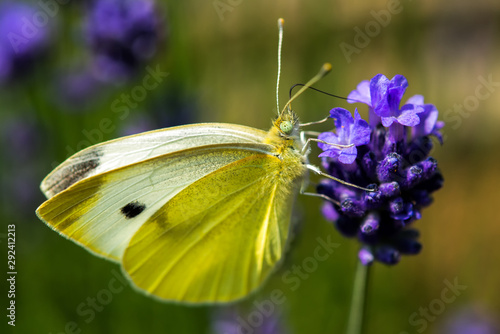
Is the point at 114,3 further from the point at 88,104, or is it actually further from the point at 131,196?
the point at 131,196

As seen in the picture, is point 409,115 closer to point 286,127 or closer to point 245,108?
point 286,127

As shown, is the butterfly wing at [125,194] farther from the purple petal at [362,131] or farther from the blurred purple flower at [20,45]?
the blurred purple flower at [20,45]

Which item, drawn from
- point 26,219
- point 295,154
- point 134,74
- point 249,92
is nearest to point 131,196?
point 295,154

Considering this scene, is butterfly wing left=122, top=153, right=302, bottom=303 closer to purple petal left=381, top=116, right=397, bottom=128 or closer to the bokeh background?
the bokeh background

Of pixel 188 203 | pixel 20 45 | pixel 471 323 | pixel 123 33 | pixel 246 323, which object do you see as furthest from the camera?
pixel 20 45

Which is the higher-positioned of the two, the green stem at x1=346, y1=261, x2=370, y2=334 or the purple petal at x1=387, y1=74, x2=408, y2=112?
the purple petal at x1=387, y1=74, x2=408, y2=112

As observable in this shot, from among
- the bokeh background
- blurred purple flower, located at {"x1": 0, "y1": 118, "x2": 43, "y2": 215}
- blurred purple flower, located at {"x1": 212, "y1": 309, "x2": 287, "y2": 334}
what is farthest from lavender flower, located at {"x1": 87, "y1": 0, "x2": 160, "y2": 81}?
blurred purple flower, located at {"x1": 212, "y1": 309, "x2": 287, "y2": 334}

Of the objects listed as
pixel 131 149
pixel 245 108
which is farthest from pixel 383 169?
pixel 245 108

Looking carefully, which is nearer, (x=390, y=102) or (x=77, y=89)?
(x=390, y=102)
